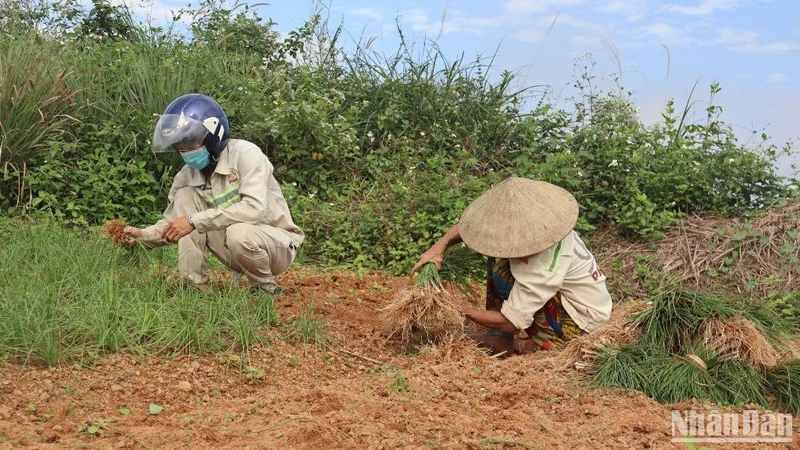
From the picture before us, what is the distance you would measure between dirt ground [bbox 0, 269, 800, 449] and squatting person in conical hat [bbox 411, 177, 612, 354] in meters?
0.27

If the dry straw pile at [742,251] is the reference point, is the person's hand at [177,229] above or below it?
above

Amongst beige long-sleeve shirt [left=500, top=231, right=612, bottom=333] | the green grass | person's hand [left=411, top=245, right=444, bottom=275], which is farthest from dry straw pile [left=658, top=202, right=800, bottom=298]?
the green grass

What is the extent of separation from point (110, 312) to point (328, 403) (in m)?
1.41

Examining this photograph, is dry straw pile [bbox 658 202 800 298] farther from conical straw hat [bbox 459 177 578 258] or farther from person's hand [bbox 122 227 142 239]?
person's hand [bbox 122 227 142 239]

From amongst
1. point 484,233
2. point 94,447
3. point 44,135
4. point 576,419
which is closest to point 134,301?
point 94,447

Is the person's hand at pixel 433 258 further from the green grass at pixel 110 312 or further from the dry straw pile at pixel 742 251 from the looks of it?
the dry straw pile at pixel 742 251

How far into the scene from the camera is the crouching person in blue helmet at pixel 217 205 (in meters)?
5.13

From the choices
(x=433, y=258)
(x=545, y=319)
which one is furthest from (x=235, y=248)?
(x=545, y=319)

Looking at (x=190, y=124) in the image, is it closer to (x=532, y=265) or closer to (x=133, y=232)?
(x=133, y=232)

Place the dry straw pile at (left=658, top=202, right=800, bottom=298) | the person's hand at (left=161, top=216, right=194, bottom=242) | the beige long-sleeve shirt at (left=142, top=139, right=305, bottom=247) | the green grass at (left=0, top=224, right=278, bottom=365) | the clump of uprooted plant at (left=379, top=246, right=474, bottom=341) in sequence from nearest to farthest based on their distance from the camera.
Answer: the green grass at (left=0, top=224, right=278, bottom=365), the clump of uprooted plant at (left=379, top=246, right=474, bottom=341), the person's hand at (left=161, top=216, right=194, bottom=242), the beige long-sleeve shirt at (left=142, top=139, right=305, bottom=247), the dry straw pile at (left=658, top=202, right=800, bottom=298)

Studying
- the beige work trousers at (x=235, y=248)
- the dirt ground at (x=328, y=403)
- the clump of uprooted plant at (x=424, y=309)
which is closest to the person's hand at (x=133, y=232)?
the beige work trousers at (x=235, y=248)

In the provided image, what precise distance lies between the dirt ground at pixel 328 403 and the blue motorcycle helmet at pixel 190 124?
3.93ft

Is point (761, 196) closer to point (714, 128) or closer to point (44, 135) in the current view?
point (714, 128)

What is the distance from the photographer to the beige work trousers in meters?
5.29
